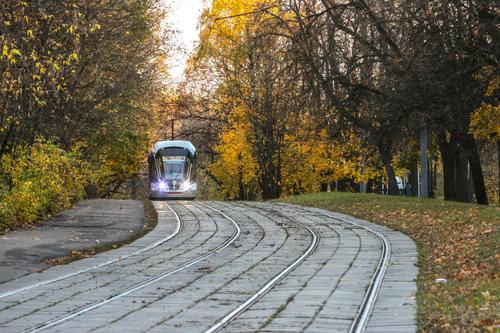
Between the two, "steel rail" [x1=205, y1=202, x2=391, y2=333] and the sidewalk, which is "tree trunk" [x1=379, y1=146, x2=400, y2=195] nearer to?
the sidewalk

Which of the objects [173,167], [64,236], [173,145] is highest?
[173,145]

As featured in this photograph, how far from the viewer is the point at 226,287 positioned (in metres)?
11.6

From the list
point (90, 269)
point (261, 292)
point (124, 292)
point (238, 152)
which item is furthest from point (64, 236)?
point (238, 152)

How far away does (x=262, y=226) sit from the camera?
2291 centimetres

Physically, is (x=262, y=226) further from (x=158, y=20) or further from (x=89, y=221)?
(x=158, y=20)

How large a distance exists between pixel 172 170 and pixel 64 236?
82.0ft

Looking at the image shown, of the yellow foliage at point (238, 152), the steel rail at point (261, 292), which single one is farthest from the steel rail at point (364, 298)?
the yellow foliage at point (238, 152)

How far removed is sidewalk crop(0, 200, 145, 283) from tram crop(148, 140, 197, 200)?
1555cm

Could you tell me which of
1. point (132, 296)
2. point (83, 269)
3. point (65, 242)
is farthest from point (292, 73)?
point (132, 296)

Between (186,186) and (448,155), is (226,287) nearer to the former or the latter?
(448,155)

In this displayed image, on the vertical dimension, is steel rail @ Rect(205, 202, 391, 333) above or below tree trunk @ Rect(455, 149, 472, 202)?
below

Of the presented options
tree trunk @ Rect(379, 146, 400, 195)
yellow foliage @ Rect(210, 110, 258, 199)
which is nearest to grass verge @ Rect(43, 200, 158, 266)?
tree trunk @ Rect(379, 146, 400, 195)

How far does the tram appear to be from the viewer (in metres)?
43.8

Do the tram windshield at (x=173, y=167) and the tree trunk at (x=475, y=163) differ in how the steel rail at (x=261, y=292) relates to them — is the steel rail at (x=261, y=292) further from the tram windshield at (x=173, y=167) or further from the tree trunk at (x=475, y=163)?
the tram windshield at (x=173, y=167)
